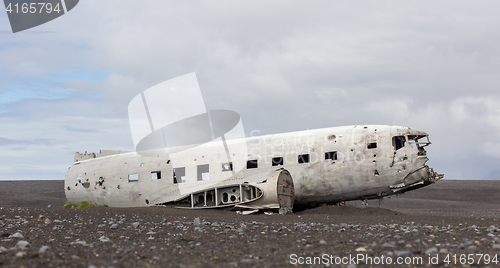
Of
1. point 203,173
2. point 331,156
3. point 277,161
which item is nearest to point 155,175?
point 203,173

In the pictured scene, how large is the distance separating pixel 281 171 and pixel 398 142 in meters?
5.26

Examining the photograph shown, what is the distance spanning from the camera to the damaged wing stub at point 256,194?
15.4 m

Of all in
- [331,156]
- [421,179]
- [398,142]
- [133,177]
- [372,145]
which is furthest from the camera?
[133,177]

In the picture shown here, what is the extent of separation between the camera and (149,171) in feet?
64.6

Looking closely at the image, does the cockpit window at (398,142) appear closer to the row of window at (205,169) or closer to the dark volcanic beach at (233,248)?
the row of window at (205,169)

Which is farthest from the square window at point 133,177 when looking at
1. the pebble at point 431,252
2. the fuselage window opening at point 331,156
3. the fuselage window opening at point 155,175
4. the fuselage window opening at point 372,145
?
the pebble at point 431,252

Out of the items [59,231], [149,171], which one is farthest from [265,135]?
[59,231]

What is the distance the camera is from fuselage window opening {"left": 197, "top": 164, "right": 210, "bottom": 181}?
18281 millimetres

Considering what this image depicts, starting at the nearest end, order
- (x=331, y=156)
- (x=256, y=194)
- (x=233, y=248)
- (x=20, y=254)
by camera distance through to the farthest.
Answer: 1. (x=20, y=254)
2. (x=233, y=248)
3. (x=256, y=194)
4. (x=331, y=156)

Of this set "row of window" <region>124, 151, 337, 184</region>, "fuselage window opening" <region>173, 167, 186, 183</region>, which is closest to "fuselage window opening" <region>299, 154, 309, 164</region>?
"row of window" <region>124, 151, 337, 184</region>

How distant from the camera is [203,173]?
725 inches

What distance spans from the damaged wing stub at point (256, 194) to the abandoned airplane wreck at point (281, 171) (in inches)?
1.7

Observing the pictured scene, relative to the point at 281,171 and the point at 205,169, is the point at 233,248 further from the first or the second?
the point at 205,169

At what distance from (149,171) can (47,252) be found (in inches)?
562
